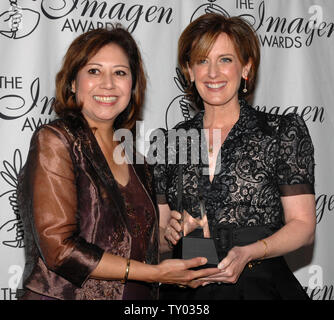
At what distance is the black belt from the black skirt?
99mm

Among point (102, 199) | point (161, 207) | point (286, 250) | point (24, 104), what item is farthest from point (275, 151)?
point (24, 104)

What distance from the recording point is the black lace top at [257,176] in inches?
76.1

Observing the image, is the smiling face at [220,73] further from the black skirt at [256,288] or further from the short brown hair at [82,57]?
the black skirt at [256,288]

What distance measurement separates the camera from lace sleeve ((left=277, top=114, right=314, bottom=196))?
1.94 metres

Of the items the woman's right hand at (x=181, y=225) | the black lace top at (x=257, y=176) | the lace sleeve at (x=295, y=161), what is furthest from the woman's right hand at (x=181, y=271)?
the lace sleeve at (x=295, y=161)

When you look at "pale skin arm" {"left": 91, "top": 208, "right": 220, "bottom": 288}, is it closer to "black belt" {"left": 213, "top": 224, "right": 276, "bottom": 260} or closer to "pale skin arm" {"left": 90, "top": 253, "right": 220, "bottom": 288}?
"pale skin arm" {"left": 90, "top": 253, "right": 220, "bottom": 288}

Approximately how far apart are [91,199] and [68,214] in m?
0.11

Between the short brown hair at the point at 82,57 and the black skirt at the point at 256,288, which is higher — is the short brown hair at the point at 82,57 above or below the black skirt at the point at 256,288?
above

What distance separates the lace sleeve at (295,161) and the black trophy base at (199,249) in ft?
1.35

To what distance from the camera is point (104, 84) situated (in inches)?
73.2

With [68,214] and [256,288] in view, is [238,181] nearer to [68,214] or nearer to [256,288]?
[256,288]
